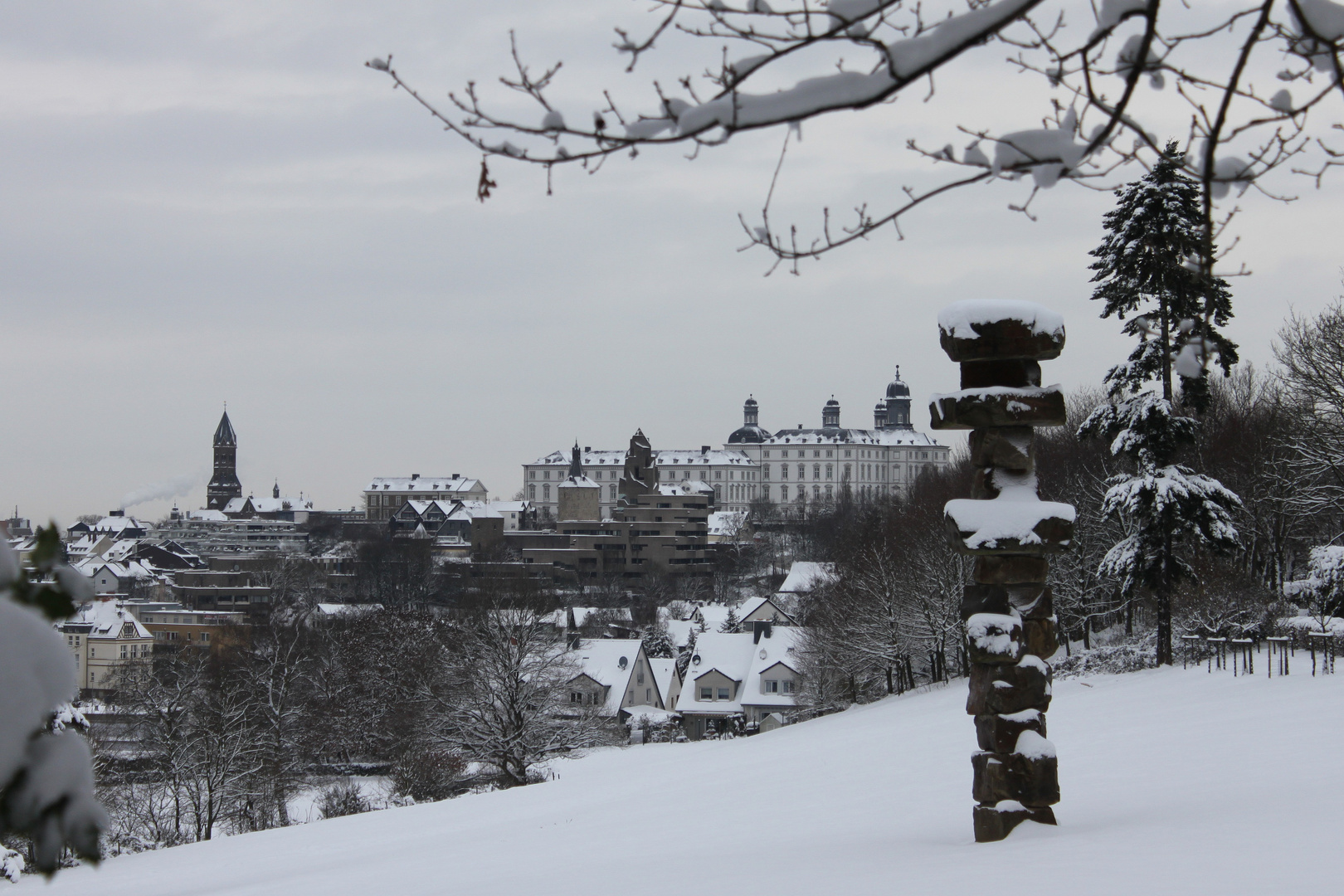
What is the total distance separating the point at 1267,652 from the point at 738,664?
38307 mm

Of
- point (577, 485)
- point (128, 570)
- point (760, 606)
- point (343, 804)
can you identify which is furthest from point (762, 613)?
point (128, 570)

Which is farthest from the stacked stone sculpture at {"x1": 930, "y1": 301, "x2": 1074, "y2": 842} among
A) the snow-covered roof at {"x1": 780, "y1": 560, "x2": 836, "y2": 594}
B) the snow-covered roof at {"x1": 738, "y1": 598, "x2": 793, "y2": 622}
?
the snow-covered roof at {"x1": 780, "y1": 560, "x2": 836, "y2": 594}

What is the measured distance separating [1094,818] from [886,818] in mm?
2002

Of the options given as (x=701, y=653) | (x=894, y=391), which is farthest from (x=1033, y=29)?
(x=894, y=391)

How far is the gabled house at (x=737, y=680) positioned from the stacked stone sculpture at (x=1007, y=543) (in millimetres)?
45442

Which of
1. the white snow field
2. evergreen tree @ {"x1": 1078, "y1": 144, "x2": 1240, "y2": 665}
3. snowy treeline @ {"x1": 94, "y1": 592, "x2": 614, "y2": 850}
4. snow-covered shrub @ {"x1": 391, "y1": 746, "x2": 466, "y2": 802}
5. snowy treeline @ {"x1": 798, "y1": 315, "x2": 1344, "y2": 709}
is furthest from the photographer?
snowy treeline @ {"x1": 94, "y1": 592, "x2": 614, "y2": 850}

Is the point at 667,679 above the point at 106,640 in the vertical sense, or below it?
below

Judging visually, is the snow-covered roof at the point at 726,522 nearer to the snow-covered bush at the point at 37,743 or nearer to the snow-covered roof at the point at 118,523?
the snow-covered roof at the point at 118,523

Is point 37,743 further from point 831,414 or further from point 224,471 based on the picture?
point 224,471

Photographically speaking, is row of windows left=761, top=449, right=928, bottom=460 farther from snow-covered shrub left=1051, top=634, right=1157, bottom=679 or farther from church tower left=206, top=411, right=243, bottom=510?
snow-covered shrub left=1051, top=634, right=1157, bottom=679

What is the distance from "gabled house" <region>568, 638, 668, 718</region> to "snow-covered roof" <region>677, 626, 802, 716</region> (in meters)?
2.60

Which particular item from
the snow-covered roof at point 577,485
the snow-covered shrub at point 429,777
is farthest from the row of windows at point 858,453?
the snow-covered shrub at point 429,777

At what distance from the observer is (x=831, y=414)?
158 m

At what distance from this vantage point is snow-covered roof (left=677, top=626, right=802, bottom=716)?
2165 inches
